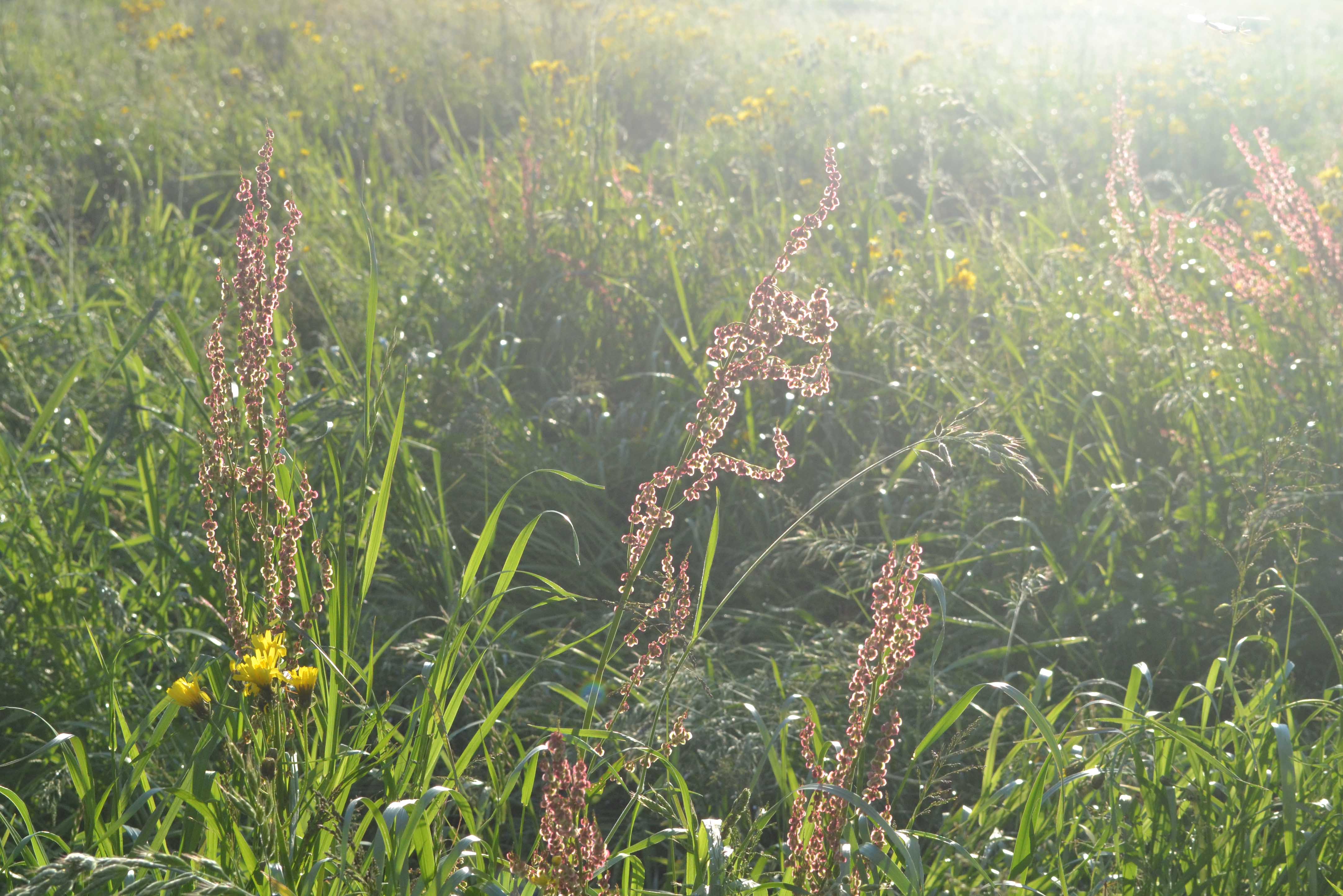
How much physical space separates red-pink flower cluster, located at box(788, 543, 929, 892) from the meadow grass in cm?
2

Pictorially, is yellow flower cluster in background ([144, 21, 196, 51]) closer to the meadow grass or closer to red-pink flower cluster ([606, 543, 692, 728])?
the meadow grass

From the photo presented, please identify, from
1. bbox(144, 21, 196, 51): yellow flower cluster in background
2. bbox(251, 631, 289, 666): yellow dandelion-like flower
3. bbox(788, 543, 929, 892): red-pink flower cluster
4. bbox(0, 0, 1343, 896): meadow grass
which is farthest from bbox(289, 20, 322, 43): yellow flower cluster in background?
bbox(788, 543, 929, 892): red-pink flower cluster

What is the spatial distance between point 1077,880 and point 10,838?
5.36 ft

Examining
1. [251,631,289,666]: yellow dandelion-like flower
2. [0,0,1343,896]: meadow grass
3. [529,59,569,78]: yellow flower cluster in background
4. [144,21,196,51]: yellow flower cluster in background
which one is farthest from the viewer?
[144,21,196,51]: yellow flower cluster in background

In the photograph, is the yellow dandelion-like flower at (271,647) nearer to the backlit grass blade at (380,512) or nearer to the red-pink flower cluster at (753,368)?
the backlit grass blade at (380,512)

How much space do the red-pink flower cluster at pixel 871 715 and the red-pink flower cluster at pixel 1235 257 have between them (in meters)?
1.73

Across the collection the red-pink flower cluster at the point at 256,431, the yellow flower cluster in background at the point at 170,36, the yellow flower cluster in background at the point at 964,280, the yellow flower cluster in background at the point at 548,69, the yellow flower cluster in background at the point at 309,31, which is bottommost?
the yellow flower cluster in background at the point at 964,280

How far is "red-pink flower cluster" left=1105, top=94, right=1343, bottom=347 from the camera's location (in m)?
2.49

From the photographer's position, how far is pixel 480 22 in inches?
283

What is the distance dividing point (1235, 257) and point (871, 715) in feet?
7.19

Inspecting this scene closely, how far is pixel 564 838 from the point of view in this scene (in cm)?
102

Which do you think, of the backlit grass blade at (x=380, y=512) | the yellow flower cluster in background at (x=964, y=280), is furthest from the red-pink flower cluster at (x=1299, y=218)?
the backlit grass blade at (x=380, y=512)

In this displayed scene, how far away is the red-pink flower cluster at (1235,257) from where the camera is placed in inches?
98.0

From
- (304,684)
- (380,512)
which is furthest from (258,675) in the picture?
(380,512)
